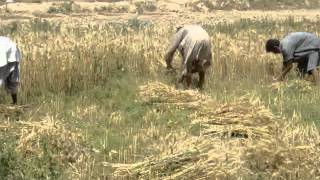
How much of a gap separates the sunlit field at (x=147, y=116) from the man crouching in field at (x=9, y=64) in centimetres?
34

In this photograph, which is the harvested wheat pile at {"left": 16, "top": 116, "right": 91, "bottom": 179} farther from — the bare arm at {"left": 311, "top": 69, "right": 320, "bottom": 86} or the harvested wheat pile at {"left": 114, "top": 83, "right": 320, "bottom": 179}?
the bare arm at {"left": 311, "top": 69, "right": 320, "bottom": 86}

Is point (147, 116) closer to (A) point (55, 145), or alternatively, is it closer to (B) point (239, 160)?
(A) point (55, 145)

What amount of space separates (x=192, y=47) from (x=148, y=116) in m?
1.86

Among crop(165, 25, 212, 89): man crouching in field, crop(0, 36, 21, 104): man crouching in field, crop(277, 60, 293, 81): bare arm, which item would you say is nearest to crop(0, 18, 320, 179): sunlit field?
crop(277, 60, 293, 81): bare arm

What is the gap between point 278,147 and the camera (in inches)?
201

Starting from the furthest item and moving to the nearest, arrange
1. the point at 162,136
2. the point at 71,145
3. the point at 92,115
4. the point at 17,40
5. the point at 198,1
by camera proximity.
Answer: the point at 198,1, the point at 17,40, the point at 92,115, the point at 162,136, the point at 71,145

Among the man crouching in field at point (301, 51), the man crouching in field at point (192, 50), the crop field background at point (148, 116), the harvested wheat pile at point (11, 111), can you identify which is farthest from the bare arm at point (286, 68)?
the harvested wheat pile at point (11, 111)

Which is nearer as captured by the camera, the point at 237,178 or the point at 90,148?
the point at 237,178

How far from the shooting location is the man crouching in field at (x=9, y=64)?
769cm

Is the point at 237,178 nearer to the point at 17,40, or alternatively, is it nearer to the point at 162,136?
the point at 162,136

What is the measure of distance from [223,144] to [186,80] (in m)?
4.20

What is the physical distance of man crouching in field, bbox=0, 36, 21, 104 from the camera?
25.2 ft

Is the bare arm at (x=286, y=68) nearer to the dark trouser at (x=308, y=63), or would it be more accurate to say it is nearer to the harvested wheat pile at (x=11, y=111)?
the dark trouser at (x=308, y=63)

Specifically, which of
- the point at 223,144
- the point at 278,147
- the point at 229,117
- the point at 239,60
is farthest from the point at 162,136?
the point at 239,60
